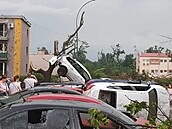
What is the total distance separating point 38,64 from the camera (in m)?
82.0

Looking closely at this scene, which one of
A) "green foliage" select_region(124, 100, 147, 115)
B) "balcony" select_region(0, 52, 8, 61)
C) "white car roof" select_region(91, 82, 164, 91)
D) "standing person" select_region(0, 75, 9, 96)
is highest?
"balcony" select_region(0, 52, 8, 61)

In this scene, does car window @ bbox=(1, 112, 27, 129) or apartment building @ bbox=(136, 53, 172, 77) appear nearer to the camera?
apartment building @ bbox=(136, 53, 172, 77)

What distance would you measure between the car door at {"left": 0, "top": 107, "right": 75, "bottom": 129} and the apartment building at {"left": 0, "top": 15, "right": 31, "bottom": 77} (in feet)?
192

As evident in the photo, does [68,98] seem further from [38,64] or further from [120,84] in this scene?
[38,64]

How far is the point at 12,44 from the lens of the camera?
66.3m

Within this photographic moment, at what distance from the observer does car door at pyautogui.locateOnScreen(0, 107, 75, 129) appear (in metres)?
6.34

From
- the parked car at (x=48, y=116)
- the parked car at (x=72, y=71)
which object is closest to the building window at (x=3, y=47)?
the parked car at (x=72, y=71)

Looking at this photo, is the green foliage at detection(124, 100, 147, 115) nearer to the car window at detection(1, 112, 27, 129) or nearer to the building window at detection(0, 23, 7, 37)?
the car window at detection(1, 112, 27, 129)

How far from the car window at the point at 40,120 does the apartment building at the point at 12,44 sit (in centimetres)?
5841

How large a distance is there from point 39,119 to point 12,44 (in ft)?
199

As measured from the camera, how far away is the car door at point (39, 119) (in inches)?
250

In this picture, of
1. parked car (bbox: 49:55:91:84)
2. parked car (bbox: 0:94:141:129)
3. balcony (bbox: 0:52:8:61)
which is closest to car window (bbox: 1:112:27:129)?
parked car (bbox: 0:94:141:129)

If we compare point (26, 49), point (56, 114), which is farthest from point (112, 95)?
point (26, 49)

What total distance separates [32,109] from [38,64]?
75.9 metres
